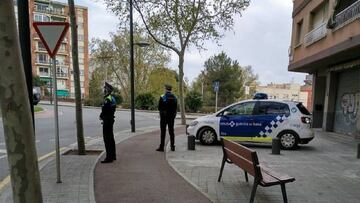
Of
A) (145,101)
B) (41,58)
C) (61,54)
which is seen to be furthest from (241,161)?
→ (41,58)

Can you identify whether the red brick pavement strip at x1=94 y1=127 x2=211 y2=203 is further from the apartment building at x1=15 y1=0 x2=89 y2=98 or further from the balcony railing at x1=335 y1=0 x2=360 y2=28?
the apartment building at x1=15 y1=0 x2=89 y2=98

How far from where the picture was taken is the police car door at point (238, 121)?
11.9 metres

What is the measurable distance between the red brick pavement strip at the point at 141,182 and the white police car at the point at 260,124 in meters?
3.01

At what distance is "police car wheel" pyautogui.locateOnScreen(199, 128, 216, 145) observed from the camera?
484 inches

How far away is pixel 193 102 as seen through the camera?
120ft

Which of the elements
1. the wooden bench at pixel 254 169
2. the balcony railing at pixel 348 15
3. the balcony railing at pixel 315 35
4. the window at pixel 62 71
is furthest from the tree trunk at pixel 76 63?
the window at pixel 62 71

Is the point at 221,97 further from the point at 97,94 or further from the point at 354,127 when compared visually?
the point at 354,127

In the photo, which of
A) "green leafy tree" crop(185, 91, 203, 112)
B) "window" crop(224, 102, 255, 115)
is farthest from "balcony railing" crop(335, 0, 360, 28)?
"green leafy tree" crop(185, 91, 203, 112)

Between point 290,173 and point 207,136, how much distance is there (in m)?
4.59

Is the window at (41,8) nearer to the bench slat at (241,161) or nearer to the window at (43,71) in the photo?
the window at (43,71)

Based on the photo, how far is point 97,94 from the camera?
51906mm

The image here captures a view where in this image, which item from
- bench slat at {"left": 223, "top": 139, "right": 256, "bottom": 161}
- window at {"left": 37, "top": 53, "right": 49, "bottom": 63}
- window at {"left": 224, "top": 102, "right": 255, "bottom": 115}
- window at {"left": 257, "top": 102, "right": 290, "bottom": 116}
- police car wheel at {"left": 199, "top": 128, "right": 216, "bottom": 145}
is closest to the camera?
bench slat at {"left": 223, "top": 139, "right": 256, "bottom": 161}

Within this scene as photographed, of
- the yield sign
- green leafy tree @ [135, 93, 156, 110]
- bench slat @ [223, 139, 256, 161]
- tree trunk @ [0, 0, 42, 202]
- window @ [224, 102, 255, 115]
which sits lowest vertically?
green leafy tree @ [135, 93, 156, 110]

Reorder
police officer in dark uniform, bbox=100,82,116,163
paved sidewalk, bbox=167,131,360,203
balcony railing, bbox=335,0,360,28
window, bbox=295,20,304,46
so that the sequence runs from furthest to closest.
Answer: window, bbox=295,20,304,46, balcony railing, bbox=335,0,360,28, police officer in dark uniform, bbox=100,82,116,163, paved sidewalk, bbox=167,131,360,203
